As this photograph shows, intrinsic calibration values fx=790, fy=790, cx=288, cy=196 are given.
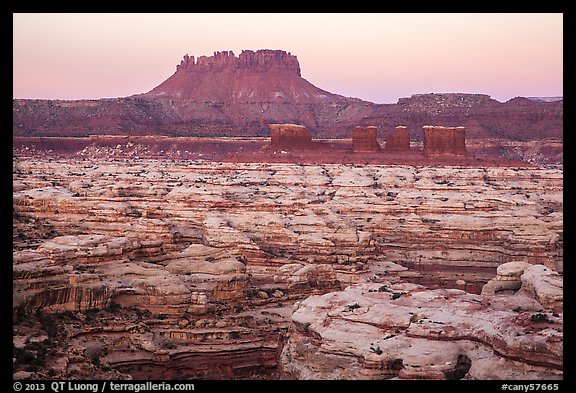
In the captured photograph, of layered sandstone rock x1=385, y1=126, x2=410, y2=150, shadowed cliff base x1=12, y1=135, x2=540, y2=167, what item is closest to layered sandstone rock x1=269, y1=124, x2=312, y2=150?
shadowed cliff base x1=12, y1=135, x2=540, y2=167

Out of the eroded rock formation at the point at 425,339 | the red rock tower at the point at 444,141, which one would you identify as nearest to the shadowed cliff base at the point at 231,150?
the red rock tower at the point at 444,141

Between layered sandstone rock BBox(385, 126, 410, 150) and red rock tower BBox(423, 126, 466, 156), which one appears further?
layered sandstone rock BBox(385, 126, 410, 150)

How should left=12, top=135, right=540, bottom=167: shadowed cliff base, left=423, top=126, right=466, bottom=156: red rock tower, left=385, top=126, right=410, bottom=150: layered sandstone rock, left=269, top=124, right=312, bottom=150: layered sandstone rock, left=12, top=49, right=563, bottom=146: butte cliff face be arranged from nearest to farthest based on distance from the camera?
left=423, top=126, right=466, bottom=156: red rock tower < left=12, top=135, right=540, bottom=167: shadowed cliff base < left=385, top=126, right=410, bottom=150: layered sandstone rock < left=269, top=124, right=312, bottom=150: layered sandstone rock < left=12, top=49, right=563, bottom=146: butte cliff face

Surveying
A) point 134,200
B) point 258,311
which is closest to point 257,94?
point 134,200

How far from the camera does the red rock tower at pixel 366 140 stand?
65688mm

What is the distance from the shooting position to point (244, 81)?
118 m

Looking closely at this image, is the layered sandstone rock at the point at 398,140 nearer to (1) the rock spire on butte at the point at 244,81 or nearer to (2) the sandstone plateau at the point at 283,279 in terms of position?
(2) the sandstone plateau at the point at 283,279

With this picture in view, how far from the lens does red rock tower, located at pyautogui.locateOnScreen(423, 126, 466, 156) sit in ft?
203

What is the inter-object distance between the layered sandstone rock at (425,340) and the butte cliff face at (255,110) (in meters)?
61.2

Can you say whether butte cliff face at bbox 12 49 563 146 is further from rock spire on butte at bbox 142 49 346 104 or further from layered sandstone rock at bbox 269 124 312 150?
layered sandstone rock at bbox 269 124 312 150

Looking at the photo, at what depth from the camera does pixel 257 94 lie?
376 feet

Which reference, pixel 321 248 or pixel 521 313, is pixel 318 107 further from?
pixel 521 313

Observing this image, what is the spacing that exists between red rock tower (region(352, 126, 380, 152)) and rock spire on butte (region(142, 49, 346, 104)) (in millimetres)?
47458

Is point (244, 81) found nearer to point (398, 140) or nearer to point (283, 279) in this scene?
point (398, 140)
